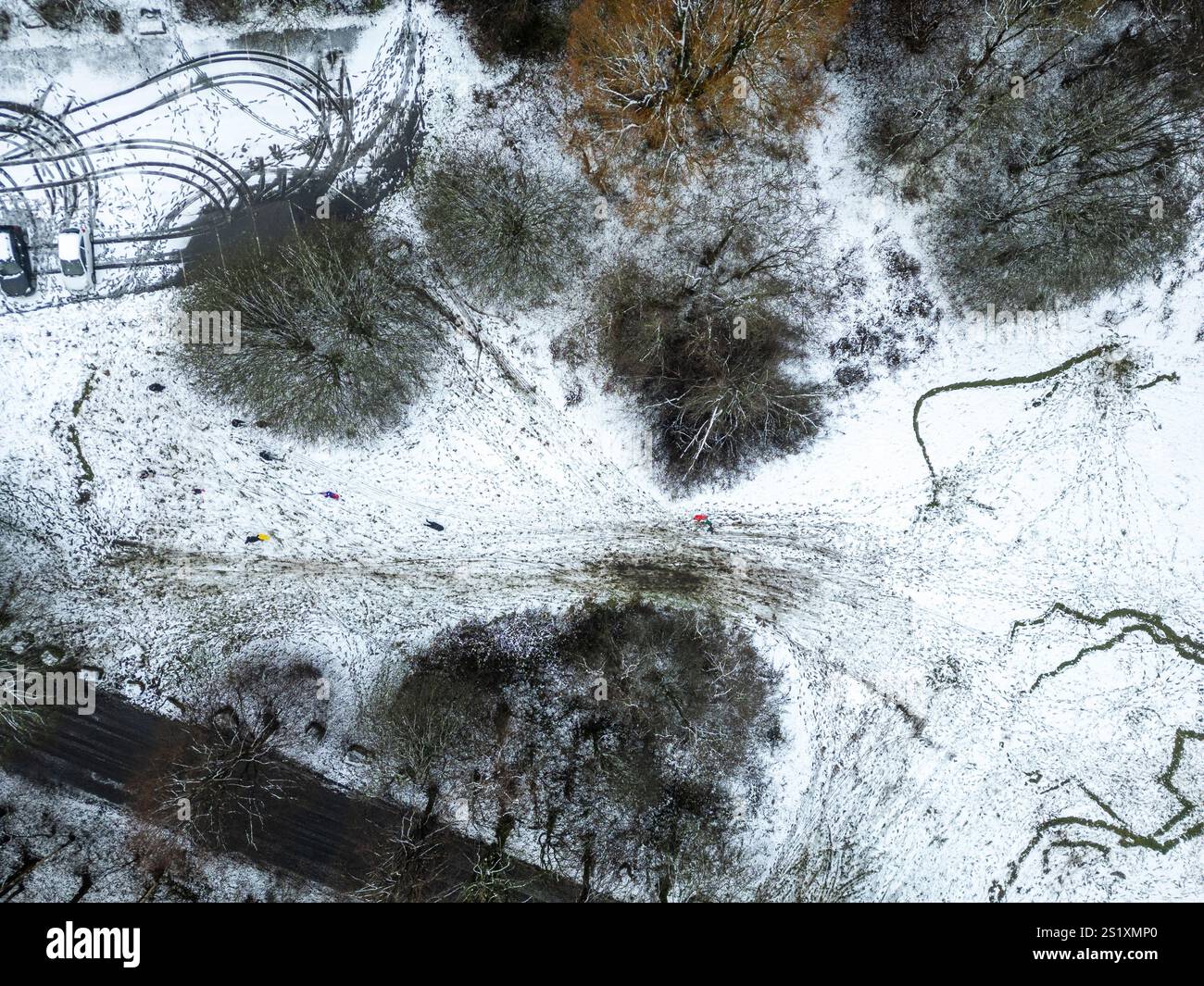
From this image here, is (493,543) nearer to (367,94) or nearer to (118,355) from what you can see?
(118,355)

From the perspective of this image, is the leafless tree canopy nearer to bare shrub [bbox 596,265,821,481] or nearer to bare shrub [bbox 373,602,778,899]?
bare shrub [bbox 596,265,821,481]

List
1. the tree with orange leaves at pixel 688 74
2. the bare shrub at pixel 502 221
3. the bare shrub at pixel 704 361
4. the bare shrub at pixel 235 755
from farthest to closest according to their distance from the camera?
the bare shrub at pixel 235 755, the bare shrub at pixel 704 361, the bare shrub at pixel 502 221, the tree with orange leaves at pixel 688 74

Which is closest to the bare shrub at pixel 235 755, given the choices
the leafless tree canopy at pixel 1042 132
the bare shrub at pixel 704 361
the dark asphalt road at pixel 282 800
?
the dark asphalt road at pixel 282 800

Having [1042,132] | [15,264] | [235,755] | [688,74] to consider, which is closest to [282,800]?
[235,755]

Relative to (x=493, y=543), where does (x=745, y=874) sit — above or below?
below

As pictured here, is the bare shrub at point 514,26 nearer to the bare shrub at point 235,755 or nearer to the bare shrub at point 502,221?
the bare shrub at point 502,221

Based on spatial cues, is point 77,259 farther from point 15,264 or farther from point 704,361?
point 704,361
